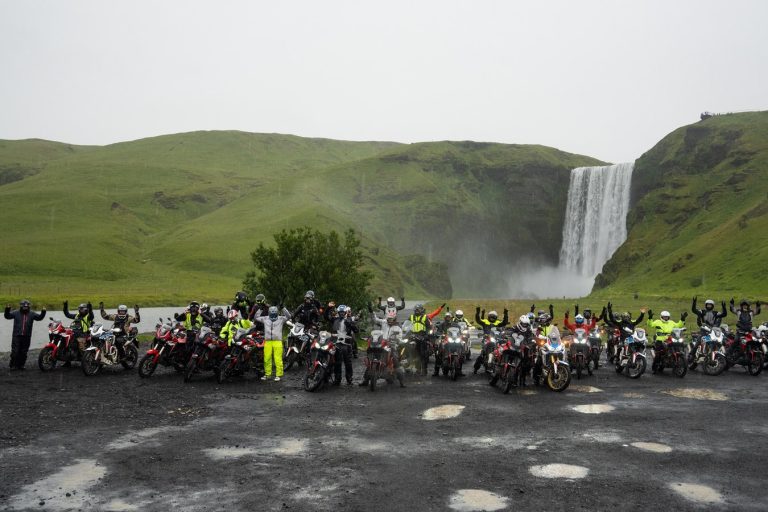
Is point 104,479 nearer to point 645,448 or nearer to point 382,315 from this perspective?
point 645,448

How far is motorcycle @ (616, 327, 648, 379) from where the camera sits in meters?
22.0

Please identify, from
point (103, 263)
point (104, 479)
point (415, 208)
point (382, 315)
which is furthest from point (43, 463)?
point (415, 208)

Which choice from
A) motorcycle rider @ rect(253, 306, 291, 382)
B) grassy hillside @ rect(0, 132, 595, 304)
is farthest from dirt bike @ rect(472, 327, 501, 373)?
grassy hillside @ rect(0, 132, 595, 304)

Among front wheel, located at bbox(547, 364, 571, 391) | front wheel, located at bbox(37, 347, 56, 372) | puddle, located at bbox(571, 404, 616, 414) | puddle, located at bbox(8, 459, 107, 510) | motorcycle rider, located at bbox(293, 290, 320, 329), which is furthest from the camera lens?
motorcycle rider, located at bbox(293, 290, 320, 329)

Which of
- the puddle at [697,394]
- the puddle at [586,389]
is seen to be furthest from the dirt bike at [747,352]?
the puddle at [586,389]

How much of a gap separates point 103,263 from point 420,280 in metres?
59.5

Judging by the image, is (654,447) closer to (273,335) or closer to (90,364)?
(273,335)

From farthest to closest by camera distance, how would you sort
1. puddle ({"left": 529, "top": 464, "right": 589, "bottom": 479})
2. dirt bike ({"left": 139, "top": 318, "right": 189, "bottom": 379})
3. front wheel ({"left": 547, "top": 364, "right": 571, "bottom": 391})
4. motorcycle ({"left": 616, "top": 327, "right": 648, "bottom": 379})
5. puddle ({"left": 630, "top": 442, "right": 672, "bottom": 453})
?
1. motorcycle ({"left": 616, "top": 327, "right": 648, "bottom": 379})
2. dirt bike ({"left": 139, "top": 318, "right": 189, "bottom": 379})
3. front wheel ({"left": 547, "top": 364, "right": 571, "bottom": 391})
4. puddle ({"left": 630, "top": 442, "right": 672, "bottom": 453})
5. puddle ({"left": 529, "top": 464, "right": 589, "bottom": 479})

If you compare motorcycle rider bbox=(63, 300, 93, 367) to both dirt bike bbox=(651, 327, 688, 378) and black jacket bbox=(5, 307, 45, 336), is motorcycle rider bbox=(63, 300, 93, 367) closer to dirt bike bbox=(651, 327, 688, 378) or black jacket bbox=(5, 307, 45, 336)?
black jacket bbox=(5, 307, 45, 336)

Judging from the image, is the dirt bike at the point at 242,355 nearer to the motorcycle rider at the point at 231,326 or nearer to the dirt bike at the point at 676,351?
the motorcycle rider at the point at 231,326

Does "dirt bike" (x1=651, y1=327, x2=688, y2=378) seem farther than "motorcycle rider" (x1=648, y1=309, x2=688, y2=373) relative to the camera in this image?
No

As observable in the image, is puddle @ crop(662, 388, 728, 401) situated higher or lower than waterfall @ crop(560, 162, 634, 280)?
lower

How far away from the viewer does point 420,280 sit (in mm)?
132500

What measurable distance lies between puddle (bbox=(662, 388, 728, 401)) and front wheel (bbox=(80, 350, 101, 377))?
55.8 feet
